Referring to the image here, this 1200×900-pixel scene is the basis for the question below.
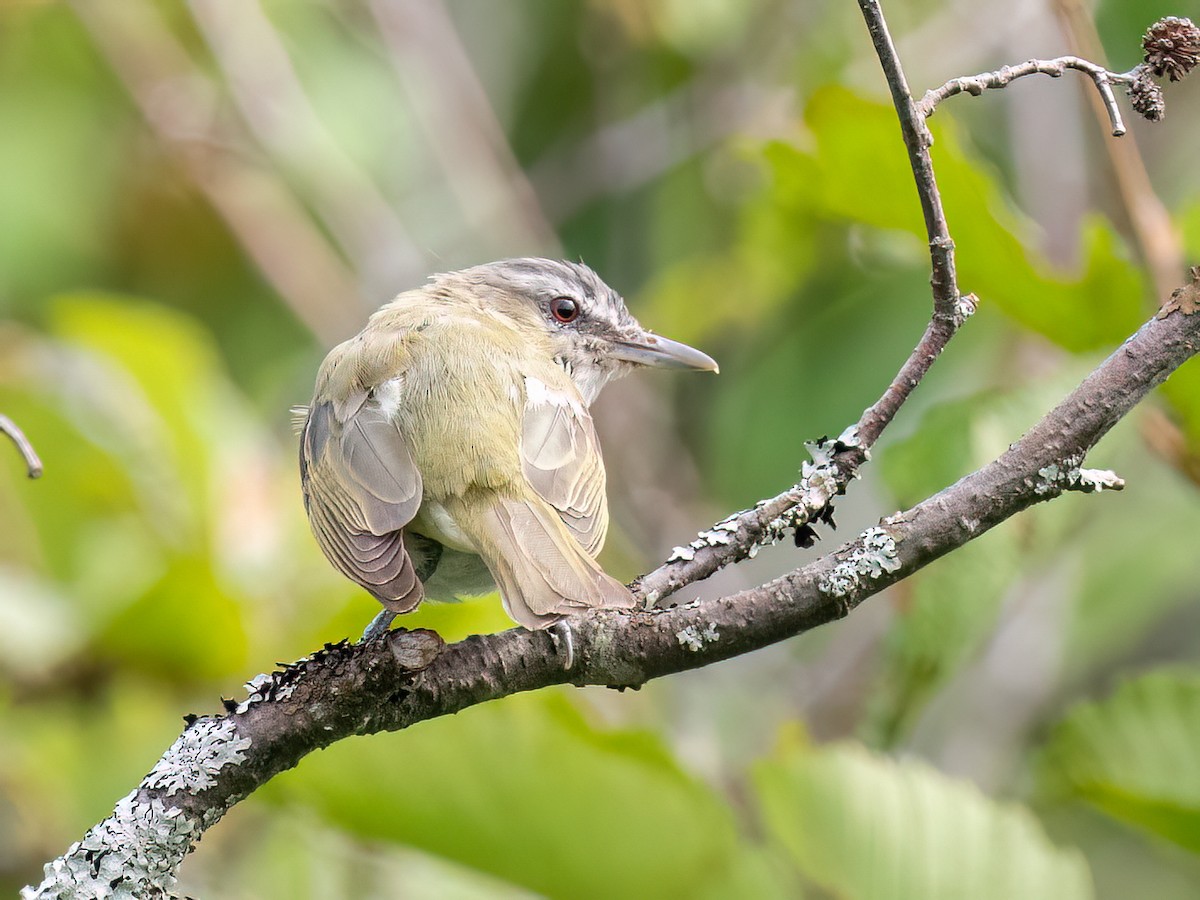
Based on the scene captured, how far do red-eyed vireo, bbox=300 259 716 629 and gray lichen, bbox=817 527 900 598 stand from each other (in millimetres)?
400

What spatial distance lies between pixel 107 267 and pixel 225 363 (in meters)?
0.83

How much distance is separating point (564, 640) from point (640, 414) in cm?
403

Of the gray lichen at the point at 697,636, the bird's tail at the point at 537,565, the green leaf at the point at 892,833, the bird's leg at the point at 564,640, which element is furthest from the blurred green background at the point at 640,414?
the gray lichen at the point at 697,636

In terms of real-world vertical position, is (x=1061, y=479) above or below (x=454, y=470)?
below

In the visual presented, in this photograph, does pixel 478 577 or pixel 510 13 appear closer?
pixel 478 577

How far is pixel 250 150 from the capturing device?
6.66 m

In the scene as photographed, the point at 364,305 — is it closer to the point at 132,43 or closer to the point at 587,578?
the point at 132,43

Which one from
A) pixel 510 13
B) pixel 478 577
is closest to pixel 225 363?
pixel 510 13

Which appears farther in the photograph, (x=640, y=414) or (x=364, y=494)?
(x=640, y=414)

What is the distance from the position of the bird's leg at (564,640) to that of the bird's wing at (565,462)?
1.90 feet

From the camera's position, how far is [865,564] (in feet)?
6.93

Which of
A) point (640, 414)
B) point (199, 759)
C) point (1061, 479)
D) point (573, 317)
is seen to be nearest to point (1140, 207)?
point (1061, 479)

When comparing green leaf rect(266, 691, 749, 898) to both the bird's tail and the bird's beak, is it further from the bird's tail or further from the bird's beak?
the bird's beak

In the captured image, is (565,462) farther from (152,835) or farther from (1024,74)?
(1024,74)
